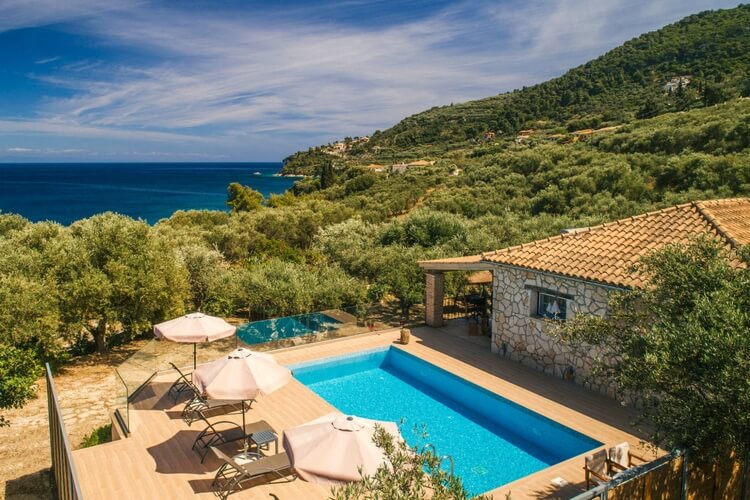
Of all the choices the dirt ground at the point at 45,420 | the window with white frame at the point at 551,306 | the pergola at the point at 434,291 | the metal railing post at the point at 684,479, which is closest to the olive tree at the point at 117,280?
the dirt ground at the point at 45,420

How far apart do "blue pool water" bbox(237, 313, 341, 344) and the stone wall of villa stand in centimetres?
551

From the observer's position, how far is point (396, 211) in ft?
146

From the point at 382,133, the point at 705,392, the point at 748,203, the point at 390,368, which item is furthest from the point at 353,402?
the point at 382,133

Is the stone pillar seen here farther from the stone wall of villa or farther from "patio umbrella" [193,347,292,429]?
"patio umbrella" [193,347,292,429]

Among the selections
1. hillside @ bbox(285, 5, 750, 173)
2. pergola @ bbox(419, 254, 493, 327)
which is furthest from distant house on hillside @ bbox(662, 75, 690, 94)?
pergola @ bbox(419, 254, 493, 327)

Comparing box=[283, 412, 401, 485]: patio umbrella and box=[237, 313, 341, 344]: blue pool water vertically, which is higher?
box=[283, 412, 401, 485]: patio umbrella

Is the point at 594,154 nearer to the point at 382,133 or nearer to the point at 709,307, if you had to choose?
the point at 709,307

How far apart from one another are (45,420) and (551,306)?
1282 centimetres

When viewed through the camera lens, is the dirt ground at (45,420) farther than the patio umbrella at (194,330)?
No

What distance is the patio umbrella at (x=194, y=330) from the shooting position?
11.3 m

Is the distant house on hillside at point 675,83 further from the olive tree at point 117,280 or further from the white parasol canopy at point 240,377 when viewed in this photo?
the white parasol canopy at point 240,377

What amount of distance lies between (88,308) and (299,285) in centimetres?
703

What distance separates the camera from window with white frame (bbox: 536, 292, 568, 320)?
13594 mm

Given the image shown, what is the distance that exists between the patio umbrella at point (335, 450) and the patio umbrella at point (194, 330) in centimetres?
525
